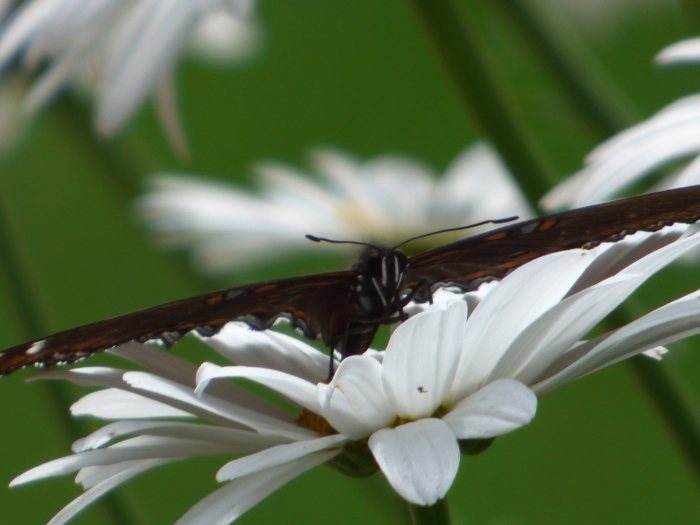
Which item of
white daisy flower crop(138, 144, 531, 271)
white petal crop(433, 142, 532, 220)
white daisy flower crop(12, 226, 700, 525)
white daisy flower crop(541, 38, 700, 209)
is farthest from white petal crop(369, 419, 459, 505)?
white petal crop(433, 142, 532, 220)

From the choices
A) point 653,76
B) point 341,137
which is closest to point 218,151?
point 341,137

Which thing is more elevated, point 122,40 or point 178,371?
point 122,40

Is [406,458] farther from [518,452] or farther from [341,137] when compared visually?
[341,137]

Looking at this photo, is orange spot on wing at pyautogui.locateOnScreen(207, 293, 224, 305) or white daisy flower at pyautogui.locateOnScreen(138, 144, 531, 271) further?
white daisy flower at pyautogui.locateOnScreen(138, 144, 531, 271)

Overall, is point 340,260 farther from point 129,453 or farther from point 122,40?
point 129,453

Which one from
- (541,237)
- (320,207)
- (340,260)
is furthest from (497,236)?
(320,207)

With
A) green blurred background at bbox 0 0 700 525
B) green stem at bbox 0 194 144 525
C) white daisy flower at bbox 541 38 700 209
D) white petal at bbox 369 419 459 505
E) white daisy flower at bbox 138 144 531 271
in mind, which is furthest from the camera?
green blurred background at bbox 0 0 700 525

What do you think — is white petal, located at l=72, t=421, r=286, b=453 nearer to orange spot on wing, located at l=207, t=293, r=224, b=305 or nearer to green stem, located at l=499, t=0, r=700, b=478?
orange spot on wing, located at l=207, t=293, r=224, b=305
